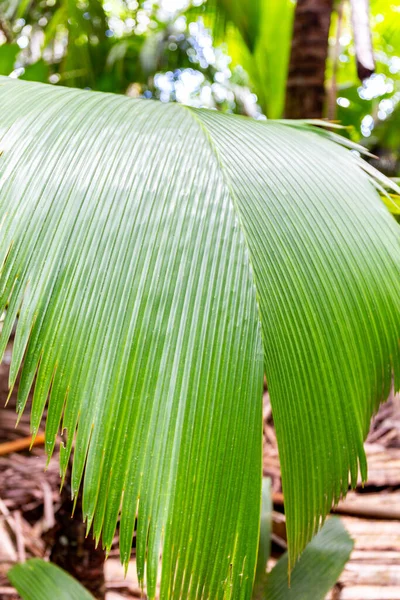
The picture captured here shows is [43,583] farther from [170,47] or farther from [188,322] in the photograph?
[170,47]

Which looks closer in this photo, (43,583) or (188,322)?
(188,322)

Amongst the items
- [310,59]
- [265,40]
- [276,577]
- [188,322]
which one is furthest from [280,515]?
[265,40]

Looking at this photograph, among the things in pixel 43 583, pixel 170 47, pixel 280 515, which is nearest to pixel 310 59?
pixel 170 47

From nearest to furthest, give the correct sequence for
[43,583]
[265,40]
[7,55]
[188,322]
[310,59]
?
1. [188,322]
2. [43,583]
3. [7,55]
4. [310,59]
5. [265,40]

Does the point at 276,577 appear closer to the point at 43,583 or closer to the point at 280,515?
the point at 43,583

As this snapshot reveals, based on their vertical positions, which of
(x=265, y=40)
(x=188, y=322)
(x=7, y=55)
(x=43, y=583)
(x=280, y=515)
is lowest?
(x=280, y=515)

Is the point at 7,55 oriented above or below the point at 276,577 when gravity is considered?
above

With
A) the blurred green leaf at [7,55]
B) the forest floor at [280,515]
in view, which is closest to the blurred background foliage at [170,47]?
the blurred green leaf at [7,55]

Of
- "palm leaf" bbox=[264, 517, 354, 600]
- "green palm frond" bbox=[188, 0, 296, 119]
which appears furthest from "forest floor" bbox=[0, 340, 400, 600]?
"green palm frond" bbox=[188, 0, 296, 119]

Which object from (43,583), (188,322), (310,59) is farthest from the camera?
(310,59)
